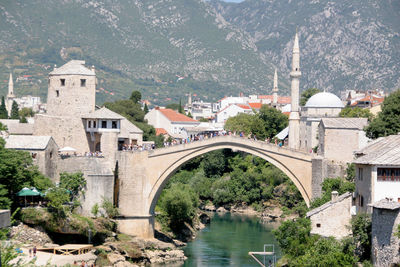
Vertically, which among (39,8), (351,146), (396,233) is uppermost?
(39,8)

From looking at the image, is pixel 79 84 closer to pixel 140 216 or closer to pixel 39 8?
pixel 140 216

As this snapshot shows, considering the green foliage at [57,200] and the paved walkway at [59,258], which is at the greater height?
the green foliage at [57,200]

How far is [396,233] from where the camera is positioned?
104ft

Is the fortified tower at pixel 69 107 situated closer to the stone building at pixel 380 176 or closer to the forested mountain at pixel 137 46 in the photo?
the stone building at pixel 380 176

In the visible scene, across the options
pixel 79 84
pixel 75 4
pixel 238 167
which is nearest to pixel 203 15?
pixel 75 4

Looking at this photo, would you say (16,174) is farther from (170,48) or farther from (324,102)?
(170,48)

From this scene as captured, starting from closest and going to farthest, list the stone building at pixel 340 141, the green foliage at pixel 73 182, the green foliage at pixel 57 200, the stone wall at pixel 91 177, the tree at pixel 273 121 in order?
the green foliage at pixel 57 200 → the stone building at pixel 340 141 → the green foliage at pixel 73 182 → the stone wall at pixel 91 177 → the tree at pixel 273 121

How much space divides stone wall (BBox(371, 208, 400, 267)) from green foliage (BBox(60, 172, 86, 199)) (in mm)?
21978

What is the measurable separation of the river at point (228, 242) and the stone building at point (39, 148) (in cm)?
1112

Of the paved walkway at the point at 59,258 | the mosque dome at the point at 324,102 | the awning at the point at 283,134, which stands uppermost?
the mosque dome at the point at 324,102

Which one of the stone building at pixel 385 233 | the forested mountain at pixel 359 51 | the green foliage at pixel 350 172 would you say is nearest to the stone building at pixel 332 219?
the stone building at pixel 385 233

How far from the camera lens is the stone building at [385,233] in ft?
106

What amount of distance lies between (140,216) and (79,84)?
35.6 feet

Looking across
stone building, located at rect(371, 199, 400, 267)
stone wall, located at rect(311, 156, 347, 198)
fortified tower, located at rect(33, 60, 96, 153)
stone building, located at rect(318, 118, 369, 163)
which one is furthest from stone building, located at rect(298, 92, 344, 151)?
stone building, located at rect(371, 199, 400, 267)
